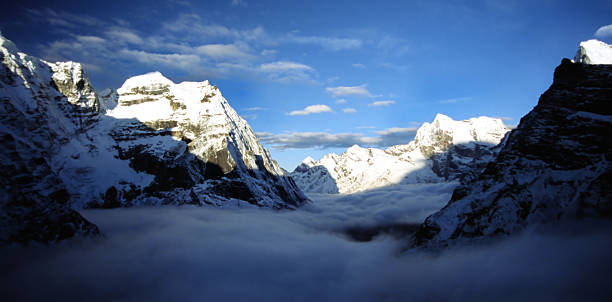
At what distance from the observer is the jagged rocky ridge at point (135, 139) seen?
127500 mm

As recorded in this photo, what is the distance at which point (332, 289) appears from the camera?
2923 inches

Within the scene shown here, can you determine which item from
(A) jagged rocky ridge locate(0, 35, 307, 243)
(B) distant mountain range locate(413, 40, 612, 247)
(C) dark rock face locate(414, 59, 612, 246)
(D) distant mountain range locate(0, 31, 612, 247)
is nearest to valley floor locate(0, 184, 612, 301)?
(B) distant mountain range locate(413, 40, 612, 247)

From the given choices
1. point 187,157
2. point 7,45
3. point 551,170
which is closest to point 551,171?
point 551,170

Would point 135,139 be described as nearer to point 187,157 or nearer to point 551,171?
point 187,157

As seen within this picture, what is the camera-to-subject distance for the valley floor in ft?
143

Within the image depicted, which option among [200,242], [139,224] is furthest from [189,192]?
[200,242]

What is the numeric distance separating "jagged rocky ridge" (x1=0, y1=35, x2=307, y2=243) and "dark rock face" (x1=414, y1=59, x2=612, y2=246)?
117 m

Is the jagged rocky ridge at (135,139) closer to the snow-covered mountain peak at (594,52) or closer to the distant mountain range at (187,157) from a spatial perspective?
the distant mountain range at (187,157)

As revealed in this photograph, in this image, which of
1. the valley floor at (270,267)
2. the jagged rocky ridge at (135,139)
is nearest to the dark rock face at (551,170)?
the valley floor at (270,267)

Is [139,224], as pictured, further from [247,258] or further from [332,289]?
[332,289]

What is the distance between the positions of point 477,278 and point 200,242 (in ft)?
305

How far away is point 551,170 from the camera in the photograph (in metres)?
49.6

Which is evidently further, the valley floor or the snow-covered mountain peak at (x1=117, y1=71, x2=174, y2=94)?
the snow-covered mountain peak at (x1=117, y1=71, x2=174, y2=94)

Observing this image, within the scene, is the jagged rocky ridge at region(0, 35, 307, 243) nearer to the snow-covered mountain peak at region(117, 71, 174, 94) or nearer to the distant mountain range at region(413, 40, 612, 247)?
the snow-covered mountain peak at region(117, 71, 174, 94)
